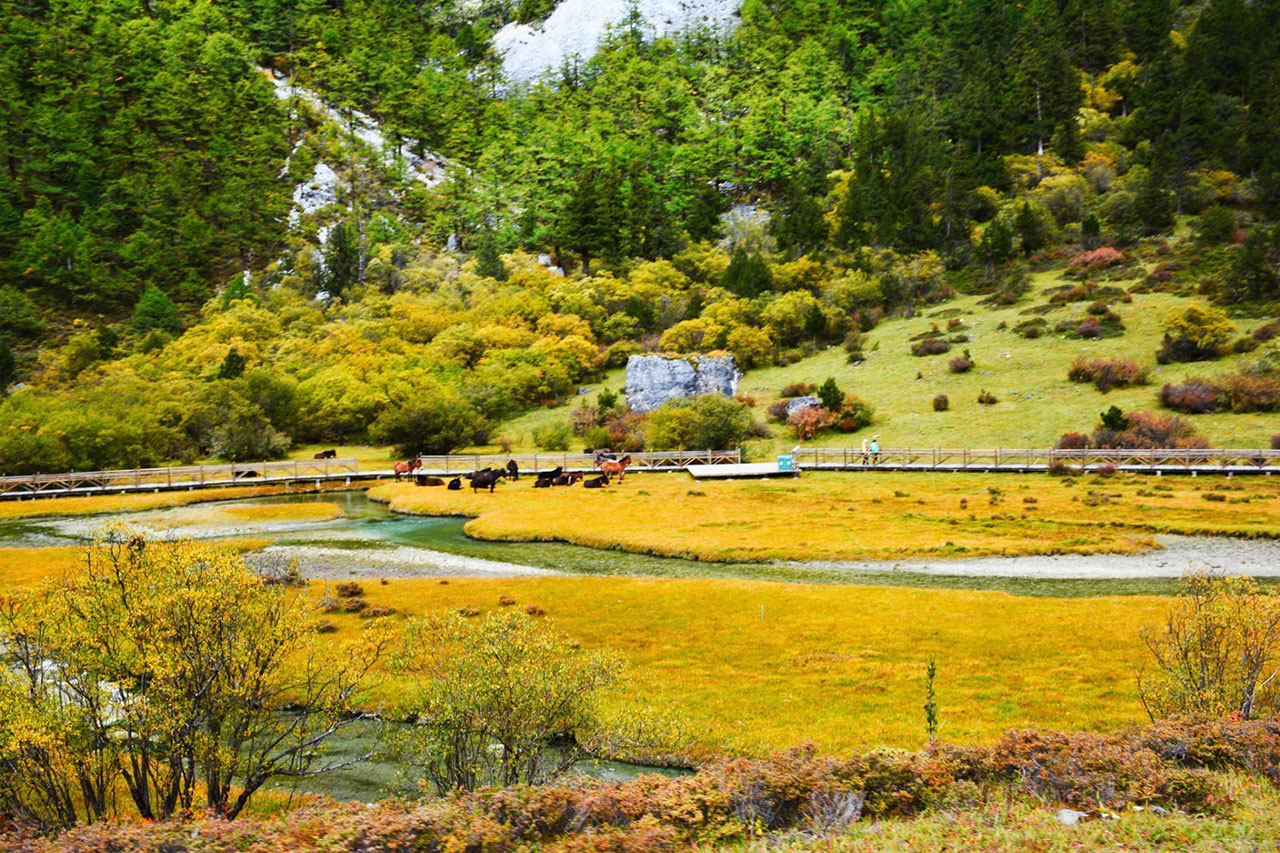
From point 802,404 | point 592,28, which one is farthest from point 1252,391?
point 592,28

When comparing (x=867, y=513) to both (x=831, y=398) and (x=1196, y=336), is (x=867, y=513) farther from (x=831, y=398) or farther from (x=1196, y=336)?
(x=1196, y=336)

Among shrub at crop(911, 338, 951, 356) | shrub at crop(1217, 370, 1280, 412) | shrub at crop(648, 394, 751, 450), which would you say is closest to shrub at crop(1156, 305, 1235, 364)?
shrub at crop(1217, 370, 1280, 412)

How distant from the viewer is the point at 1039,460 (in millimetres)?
58406

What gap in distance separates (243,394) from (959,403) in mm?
73523

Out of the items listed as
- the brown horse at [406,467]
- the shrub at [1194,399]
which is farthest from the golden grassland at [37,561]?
the shrub at [1194,399]

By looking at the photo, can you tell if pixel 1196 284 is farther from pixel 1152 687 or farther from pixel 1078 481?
pixel 1152 687

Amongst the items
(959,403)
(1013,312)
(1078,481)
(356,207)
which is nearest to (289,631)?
(1078,481)

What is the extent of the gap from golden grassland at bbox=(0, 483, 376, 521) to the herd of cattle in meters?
12.4

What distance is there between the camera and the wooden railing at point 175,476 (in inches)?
2491

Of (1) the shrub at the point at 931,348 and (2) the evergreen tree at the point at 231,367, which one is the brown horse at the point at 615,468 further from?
(2) the evergreen tree at the point at 231,367

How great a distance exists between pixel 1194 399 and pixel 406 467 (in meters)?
67.0

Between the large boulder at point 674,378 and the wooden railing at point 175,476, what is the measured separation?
30.3 metres

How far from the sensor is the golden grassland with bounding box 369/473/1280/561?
4009 centimetres

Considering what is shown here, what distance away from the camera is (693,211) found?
133500 millimetres
